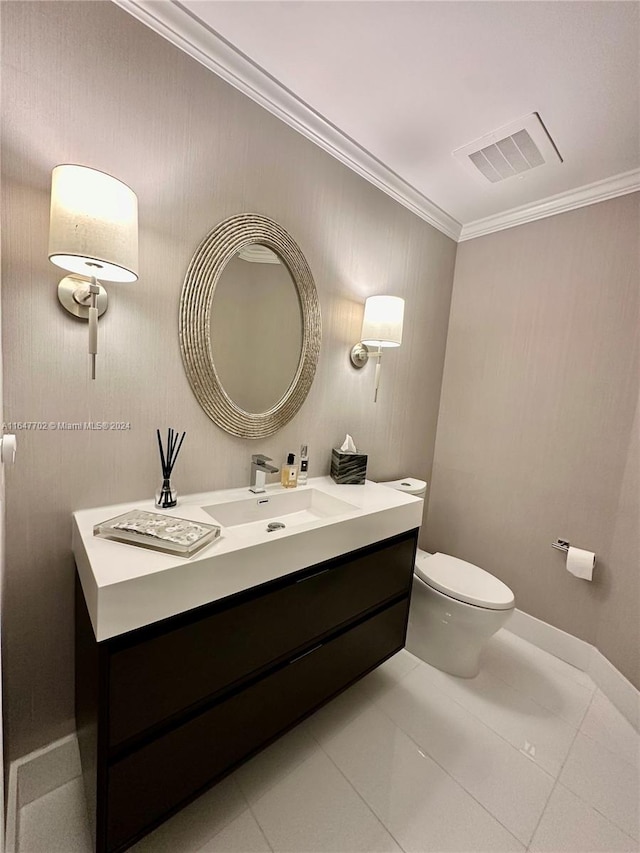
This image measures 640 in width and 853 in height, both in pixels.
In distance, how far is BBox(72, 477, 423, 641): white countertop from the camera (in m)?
0.84

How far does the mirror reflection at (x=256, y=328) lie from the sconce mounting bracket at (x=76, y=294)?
0.41m

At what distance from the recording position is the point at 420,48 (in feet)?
4.03

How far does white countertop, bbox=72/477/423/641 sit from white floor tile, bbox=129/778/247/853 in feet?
2.55

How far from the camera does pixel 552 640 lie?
2072mm

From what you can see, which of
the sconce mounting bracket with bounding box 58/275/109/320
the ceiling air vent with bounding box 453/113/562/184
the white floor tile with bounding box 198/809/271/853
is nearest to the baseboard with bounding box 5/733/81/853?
the white floor tile with bounding box 198/809/271/853

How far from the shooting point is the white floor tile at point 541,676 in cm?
173

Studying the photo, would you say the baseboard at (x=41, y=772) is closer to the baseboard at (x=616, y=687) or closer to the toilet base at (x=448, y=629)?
the toilet base at (x=448, y=629)

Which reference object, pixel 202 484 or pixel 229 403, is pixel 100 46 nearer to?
pixel 229 403

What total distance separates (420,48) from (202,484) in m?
1.70

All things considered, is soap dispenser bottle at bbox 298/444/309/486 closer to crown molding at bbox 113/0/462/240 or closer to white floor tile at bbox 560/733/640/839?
crown molding at bbox 113/0/462/240

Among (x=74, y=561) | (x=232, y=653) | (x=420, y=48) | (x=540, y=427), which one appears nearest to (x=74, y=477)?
(x=74, y=561)

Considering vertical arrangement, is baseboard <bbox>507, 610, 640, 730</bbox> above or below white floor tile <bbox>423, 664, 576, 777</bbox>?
above

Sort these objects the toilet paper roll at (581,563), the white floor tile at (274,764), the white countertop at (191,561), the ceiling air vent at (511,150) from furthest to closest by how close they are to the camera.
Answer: the toilet paper roll at (581,563) < the ceiling air vent at (511,150) < the white floor tile at (274,764) < the white countertop at (191,561)

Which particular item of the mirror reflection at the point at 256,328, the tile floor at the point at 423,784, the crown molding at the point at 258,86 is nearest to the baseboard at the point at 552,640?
the tile floor at the point at 423,784
